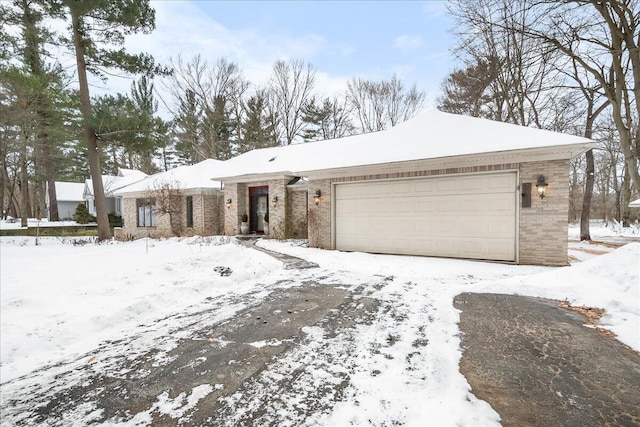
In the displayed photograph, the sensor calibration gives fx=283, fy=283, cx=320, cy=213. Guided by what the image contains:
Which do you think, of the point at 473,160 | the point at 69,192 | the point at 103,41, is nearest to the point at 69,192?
the point at 69,192

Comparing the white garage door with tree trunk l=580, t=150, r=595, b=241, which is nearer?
the white garage door

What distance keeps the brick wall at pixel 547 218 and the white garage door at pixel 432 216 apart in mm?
282

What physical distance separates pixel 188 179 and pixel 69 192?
26.6m

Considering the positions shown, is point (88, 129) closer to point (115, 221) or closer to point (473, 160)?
point (115, 221)

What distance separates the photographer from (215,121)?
886 inches

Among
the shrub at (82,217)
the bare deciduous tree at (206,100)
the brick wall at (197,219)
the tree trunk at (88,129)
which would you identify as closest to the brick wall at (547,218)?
the brick wall at (197,219)

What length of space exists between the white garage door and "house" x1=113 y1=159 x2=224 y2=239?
8.43 metres

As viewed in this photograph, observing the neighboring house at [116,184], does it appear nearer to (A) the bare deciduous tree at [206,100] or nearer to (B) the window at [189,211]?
(A) the bare deciduous tree at [206,100]

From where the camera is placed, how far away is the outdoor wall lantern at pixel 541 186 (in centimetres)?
713

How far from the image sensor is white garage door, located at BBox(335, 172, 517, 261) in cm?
772

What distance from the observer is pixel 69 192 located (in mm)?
32719

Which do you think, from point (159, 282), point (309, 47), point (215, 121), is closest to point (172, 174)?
point (215, 121)

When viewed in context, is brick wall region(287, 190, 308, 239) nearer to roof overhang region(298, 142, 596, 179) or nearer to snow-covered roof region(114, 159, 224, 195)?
roof overhang region(298, 142, 596, 179)

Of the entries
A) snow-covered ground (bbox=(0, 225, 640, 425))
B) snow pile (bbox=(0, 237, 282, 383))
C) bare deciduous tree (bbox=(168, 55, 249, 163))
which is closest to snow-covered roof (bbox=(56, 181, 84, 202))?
bare deciduous tree (bbox=(168, 55, 249, 163))
